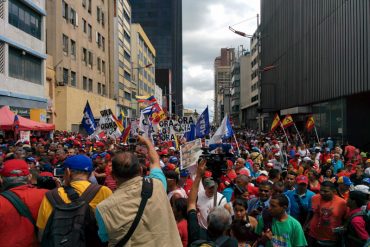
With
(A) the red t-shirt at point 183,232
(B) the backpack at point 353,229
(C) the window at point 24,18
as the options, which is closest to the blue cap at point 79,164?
(A) the red t-shirt at point 183,232

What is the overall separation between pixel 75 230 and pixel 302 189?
4386 millimetres

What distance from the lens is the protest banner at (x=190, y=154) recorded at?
6.58 metres

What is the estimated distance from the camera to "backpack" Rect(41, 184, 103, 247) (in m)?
3.56

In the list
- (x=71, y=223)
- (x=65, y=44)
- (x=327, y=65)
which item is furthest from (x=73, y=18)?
(x=71, y=223)

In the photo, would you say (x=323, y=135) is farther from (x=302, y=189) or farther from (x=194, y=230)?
(x=194, y=230)

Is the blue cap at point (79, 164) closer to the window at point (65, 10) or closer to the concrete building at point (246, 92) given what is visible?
the window at point (65, 10)

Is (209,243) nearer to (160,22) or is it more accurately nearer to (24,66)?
(24,66)

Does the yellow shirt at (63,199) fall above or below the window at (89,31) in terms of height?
below

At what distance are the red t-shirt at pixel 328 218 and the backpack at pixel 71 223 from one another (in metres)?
3.46

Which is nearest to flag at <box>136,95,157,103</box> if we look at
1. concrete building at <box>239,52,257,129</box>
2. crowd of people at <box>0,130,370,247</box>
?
crowd of people at <box>0,130,370,247</box>

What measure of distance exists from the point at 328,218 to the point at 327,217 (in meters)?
0.02

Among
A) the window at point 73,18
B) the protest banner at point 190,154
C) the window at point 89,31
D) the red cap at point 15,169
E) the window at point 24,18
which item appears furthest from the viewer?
the window at point 89,31

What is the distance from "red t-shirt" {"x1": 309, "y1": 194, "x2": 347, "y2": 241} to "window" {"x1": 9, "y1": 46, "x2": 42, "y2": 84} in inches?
951

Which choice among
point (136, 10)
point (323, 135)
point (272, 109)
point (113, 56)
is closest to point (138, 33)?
point (113, 56)
